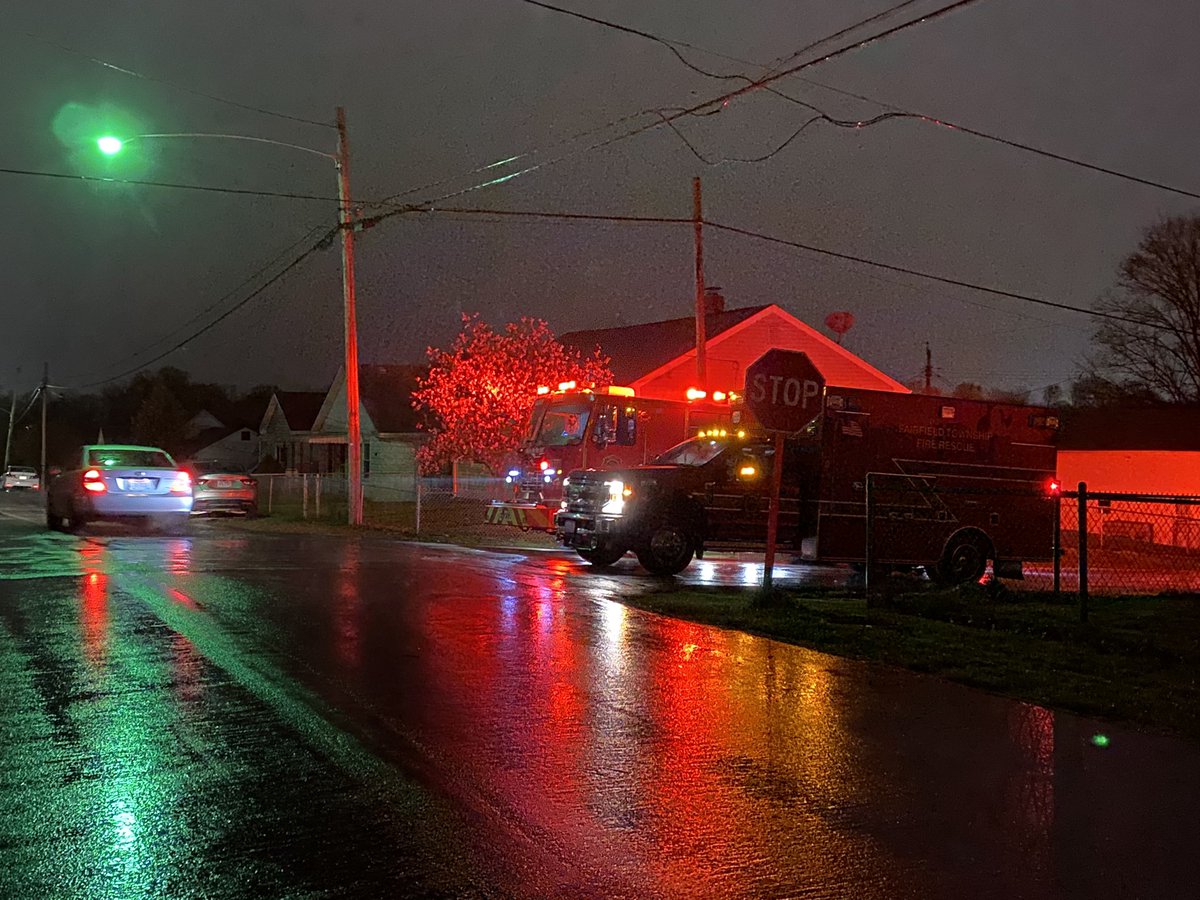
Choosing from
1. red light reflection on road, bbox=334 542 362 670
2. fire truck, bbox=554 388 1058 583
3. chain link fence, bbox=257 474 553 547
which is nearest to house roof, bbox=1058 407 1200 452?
chain link fence, bbox=257 474 553 547

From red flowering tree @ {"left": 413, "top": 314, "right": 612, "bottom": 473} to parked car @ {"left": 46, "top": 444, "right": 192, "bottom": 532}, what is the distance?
423 inches

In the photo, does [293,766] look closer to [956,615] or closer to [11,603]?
[11,603]

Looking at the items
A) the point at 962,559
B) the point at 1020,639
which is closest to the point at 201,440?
the point at 962,559

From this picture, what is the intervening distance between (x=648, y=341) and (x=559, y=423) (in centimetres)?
2085

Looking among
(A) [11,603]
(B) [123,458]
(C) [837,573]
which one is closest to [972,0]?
(C) [837,573]

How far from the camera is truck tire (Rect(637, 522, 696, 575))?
52.0ft

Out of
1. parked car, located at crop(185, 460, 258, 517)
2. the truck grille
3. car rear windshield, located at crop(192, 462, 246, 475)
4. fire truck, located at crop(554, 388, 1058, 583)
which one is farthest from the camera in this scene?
car rear windshield, located at crop(192, 462, 246, 475)

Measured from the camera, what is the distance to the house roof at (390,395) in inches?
1811

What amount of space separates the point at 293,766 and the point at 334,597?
614 cm

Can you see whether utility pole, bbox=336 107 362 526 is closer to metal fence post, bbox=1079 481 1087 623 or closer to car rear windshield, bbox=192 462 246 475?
car rear windshield, bbox=192 462 246 475

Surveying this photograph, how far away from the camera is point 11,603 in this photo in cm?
1087

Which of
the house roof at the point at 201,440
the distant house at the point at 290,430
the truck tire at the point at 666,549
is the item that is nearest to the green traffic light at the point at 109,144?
the truck tire at the point at 666,549

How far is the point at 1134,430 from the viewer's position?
35.1 m

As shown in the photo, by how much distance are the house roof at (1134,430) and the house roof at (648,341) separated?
1113cm
